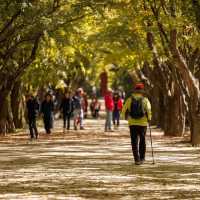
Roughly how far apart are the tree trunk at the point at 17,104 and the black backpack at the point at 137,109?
2021 centimetres

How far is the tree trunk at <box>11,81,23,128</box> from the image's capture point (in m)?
35.9

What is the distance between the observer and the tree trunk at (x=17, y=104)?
35.9m

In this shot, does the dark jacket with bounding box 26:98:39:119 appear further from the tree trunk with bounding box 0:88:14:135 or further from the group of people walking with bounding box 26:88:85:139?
the tree trunk with bounding box 0:88:14:135

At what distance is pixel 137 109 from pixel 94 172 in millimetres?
2068

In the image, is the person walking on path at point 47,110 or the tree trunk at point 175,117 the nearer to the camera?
the tree trunk at point 175,117

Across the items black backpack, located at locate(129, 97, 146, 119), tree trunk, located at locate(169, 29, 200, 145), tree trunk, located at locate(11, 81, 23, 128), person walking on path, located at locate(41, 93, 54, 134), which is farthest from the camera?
tree trunk, located at locate(11, 81, 23, 128)

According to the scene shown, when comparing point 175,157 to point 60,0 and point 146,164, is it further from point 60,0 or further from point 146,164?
point 60,0

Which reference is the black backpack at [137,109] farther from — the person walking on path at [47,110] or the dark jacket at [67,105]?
the dark jacket at [67,105]

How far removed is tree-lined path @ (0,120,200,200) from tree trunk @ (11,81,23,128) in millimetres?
12051

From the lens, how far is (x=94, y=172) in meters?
14.9


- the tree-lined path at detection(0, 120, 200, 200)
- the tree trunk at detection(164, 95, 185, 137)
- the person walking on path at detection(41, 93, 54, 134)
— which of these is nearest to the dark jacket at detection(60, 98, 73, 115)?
the person walking on path at detection(41, 93, 54, 134)

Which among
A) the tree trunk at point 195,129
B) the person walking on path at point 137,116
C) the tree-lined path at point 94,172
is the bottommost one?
the tree-lined path at point 94,172

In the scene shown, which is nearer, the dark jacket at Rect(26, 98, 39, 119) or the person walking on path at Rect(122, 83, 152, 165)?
the person walking on path at Rect(122, 83, 152, 165)

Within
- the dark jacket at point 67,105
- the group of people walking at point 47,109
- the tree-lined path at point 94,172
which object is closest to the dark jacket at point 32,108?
the group of people walking at point 47,109
